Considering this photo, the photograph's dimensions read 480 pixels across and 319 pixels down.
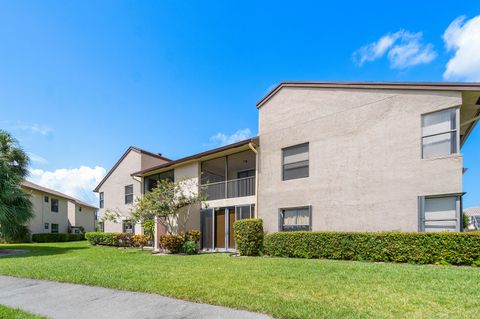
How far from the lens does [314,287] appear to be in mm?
6230

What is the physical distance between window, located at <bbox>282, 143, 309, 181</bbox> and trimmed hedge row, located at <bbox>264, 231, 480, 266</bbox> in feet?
9.52

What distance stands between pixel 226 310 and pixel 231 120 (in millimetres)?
16424

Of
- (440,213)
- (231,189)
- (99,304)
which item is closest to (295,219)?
(231,189)

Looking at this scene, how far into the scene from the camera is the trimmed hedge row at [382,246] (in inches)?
338

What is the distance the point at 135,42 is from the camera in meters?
14.1

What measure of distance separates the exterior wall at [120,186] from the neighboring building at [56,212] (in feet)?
41.1

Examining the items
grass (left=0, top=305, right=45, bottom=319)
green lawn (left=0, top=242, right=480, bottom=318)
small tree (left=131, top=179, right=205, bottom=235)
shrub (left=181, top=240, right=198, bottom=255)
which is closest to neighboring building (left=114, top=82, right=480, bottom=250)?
small tree (left=131, top=179, right=205, bottom=235)

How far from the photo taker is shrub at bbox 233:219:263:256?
43.6 ft

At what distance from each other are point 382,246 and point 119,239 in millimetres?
18714

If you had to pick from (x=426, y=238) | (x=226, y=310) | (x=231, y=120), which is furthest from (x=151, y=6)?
(x=426, y=238)

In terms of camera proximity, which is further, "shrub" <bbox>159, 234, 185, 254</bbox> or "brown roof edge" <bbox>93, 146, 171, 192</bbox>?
"brown roof edge" <bbox>93, 146, 171, 192</bbox>

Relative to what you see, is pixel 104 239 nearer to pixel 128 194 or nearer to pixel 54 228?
pixel 128 194

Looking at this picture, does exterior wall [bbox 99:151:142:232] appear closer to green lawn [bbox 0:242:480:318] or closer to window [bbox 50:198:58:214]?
green lawn [bbox 0:242:480:318]

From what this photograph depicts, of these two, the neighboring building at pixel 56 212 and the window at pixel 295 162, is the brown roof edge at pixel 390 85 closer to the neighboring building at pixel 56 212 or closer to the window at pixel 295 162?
the window at pixel 295 162
